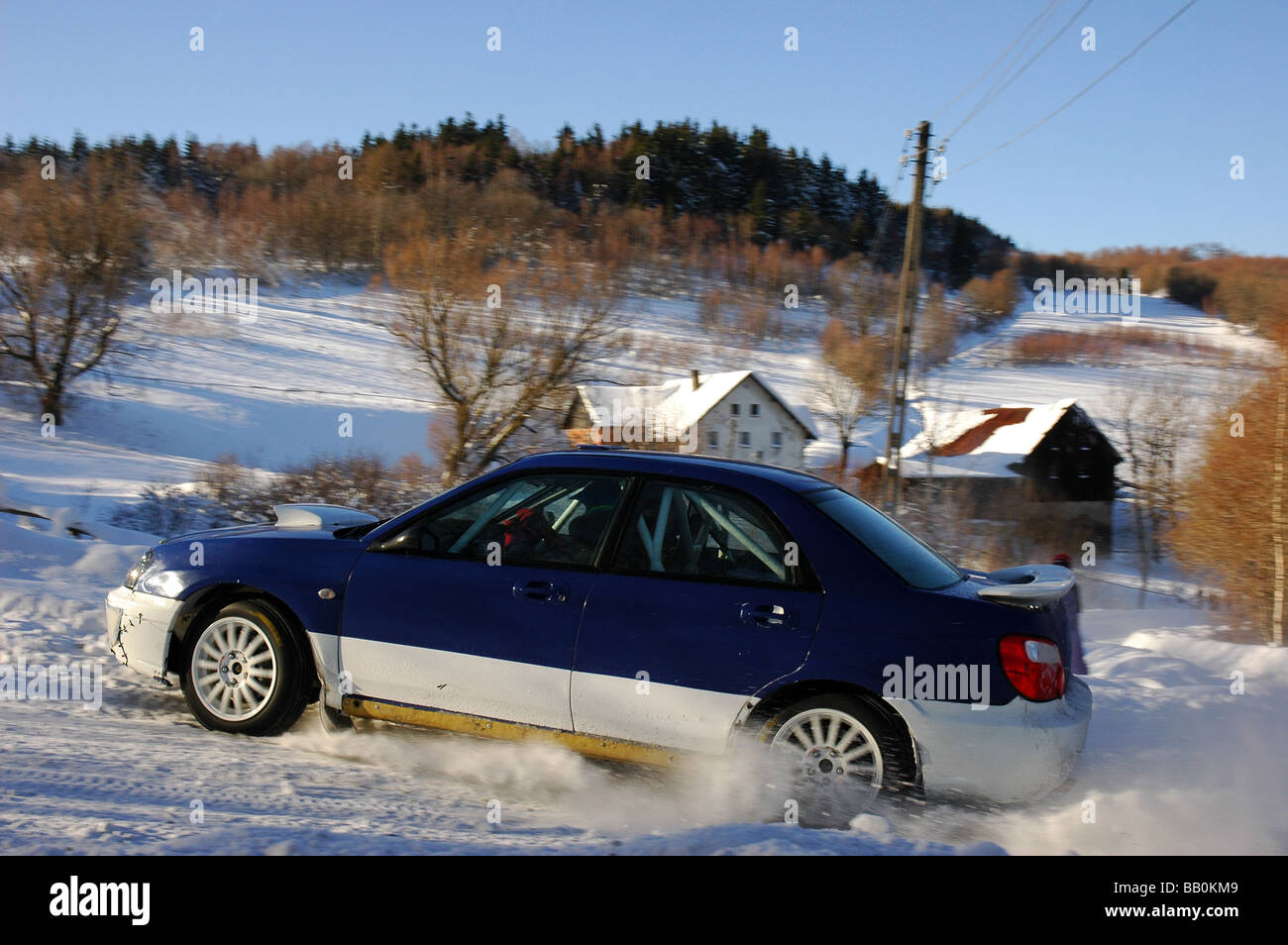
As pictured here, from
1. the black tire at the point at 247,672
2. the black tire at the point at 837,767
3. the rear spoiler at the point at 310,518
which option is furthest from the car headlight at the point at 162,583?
the black tire at the point at 837,767

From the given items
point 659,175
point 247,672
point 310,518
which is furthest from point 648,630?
point 659,175

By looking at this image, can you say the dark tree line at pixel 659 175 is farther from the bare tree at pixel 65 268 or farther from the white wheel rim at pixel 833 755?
the white wheel rim at pixel 833 755

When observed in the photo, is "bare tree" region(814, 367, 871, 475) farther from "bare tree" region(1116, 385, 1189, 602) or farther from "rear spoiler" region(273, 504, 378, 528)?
"rear spoiler" region(273, 504, 378, 528)

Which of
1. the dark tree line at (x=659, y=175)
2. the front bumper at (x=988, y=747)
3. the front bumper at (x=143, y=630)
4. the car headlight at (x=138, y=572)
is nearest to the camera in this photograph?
the front bumper at (x=988, y=747)

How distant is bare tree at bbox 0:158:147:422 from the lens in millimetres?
33625

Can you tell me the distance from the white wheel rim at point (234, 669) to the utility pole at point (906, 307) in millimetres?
13741

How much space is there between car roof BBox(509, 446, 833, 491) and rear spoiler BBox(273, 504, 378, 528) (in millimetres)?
1340

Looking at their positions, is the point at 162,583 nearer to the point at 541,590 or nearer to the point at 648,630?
the point at 541,590

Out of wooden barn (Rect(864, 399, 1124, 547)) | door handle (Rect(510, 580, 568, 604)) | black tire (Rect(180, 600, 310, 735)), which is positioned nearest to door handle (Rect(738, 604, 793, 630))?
door handle (Rect(510, 580, 568, 604))

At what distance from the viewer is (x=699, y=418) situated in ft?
130

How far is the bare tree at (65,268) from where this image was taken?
110ft
